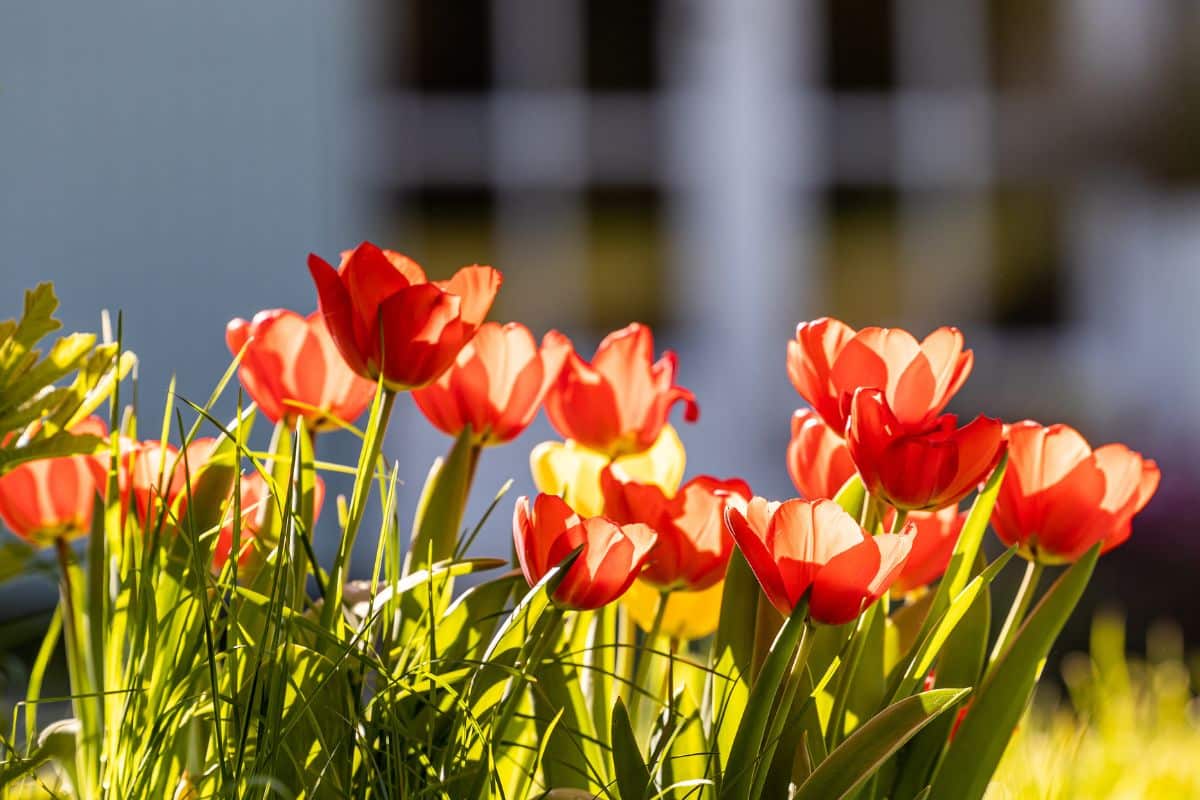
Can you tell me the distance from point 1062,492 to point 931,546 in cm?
9

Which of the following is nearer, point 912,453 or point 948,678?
point 912,453

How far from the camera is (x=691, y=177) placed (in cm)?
598

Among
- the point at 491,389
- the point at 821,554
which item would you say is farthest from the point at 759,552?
the point at 491,389

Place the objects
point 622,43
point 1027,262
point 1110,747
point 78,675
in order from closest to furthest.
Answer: point 78,675 → point 1110,747 → point 622,43 → point 1027,262

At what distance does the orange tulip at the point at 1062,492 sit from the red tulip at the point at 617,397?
0.62 ft

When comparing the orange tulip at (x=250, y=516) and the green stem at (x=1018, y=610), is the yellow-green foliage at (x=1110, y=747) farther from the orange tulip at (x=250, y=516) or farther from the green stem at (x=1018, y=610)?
the orange tulip at (x=250, y=516)

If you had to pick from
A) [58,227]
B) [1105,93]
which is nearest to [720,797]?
[58,227]

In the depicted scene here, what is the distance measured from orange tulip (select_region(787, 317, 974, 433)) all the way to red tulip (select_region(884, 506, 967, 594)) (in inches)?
4.8

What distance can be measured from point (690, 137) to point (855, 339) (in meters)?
5.48

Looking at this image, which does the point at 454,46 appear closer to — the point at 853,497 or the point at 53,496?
the point at 53,496

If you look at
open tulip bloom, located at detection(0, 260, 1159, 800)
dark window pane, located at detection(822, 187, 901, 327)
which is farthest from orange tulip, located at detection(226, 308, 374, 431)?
dark window pane, located at detection(822, 187, 901, 327)

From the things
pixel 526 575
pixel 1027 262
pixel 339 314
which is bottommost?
pixel 1027 262

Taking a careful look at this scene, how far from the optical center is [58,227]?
544 centimetres

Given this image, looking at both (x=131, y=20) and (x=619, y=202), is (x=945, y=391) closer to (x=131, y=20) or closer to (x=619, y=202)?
(x=131, y=20)
